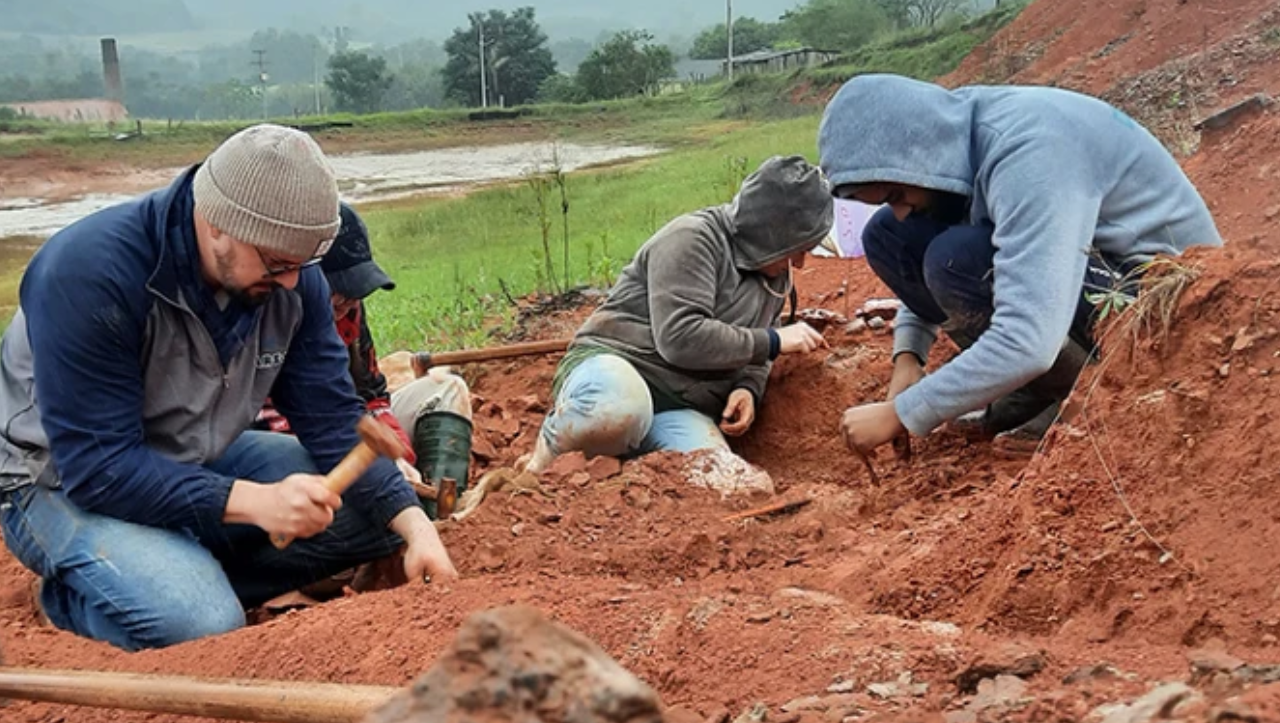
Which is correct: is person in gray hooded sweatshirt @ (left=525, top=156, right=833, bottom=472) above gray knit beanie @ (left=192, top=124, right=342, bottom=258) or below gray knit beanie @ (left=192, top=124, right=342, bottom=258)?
below

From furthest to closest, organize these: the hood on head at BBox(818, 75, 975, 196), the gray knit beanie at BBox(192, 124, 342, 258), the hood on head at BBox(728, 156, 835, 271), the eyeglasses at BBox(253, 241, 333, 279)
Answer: the hood on head at BBox(728, 156, 835, 271)
the hood on head at BBox(818, 75, 975, 196)
the eyeglasses at BBox(253, 241, 333, 279)
the gray knit beanie at BBox(192, 124, 342, 258)

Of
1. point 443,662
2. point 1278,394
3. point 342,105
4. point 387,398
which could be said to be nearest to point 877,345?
point 387,398

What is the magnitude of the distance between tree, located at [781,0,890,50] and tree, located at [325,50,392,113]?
2341 cm

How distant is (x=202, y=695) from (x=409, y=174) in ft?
90.3

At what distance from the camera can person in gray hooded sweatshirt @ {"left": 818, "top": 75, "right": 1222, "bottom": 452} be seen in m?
3.02

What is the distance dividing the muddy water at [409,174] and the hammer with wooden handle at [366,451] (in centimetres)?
1844

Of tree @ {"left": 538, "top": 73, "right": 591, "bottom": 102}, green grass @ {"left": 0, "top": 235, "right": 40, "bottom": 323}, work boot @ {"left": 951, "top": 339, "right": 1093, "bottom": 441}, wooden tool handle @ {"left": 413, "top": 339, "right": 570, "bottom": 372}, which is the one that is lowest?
green grass @ {"left": 0, "top": 235, "right": 40, "bottom": 323}

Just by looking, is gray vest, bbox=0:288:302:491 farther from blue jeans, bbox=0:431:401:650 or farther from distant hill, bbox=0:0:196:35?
distant hill, bbox=0:0:196:35

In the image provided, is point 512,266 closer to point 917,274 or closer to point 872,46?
point 917,274

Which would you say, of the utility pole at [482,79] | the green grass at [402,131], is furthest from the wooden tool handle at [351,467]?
the utility pole at [482,79]

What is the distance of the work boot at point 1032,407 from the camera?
11.4ft

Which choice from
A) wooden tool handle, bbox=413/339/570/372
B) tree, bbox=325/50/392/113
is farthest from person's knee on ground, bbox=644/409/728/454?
tree, bbox=325/50/392/113

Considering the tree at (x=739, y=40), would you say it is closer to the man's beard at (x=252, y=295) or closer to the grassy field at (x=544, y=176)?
the grassy field at (x=544, y=176)

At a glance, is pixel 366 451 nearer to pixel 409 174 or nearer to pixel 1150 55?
→ pixel 1150 55
